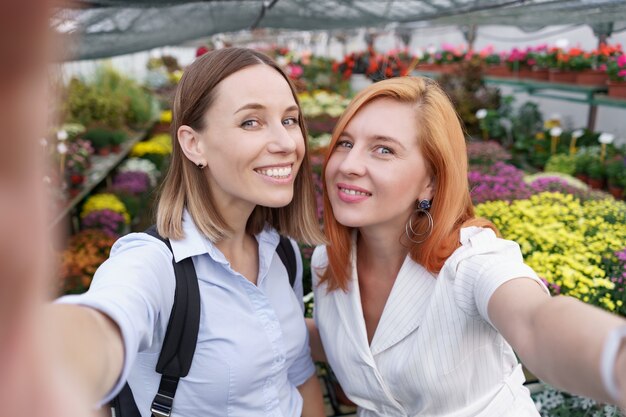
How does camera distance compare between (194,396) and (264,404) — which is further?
(264,404)

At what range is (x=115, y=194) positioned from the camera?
553 cm

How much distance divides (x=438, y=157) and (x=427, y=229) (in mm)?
238

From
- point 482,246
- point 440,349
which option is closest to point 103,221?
point 440,349

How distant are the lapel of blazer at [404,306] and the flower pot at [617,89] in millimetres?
5125

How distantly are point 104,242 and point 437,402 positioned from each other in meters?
3.22

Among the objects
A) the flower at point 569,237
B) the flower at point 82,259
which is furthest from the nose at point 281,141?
the flower at point 82,259

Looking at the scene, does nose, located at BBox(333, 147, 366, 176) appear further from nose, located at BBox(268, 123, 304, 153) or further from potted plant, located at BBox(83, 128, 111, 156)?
potted plant, located at BBox(83, 128, 111, 156)

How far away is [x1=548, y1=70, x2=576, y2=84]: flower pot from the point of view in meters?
6.56

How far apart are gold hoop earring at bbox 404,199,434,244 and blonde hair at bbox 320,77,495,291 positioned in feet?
0.05

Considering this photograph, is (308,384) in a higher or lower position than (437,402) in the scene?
lower

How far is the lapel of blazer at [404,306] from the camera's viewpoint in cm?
146

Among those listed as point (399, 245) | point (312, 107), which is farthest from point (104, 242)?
point (312, 107)

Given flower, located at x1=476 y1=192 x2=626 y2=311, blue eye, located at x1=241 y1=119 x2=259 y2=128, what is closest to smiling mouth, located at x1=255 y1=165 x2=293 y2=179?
blue eye, located at x1=241 y1=119 x2=259 y2=128

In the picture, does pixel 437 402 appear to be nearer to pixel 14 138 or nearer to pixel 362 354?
pixel 362 354
